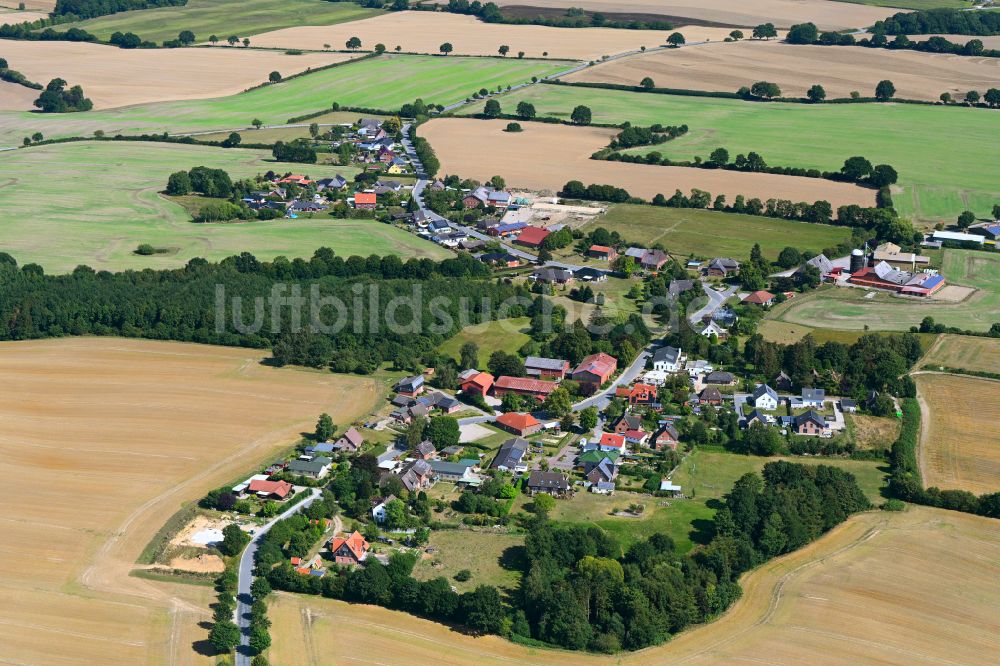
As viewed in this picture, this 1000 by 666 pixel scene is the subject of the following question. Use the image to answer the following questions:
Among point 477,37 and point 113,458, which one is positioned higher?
point 477,37

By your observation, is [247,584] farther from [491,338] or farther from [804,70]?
[804,70]

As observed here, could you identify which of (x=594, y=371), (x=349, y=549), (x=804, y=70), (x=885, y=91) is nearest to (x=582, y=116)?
(x=885, y=91)

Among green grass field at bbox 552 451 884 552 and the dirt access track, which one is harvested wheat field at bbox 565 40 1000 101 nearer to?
the dirt access track

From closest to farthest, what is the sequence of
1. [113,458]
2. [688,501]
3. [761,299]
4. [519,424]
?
1. [688,501]
2. [113,458]
3. [519,424]
4. [761,299]

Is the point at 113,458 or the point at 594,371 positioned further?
the point at 594,371

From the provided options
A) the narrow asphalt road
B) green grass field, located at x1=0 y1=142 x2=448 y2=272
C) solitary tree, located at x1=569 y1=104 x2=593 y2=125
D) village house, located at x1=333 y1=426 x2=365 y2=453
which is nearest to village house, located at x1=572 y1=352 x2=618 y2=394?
village house, located at x1=333 y1=426 x2=365 y2=453

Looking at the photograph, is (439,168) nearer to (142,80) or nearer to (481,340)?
(481,340)

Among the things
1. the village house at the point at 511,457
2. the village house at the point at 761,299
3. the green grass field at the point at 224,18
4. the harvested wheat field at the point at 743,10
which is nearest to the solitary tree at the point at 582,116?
the village house at the point at 761,299

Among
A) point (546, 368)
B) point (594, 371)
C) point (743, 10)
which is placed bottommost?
point (546, 368)
